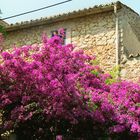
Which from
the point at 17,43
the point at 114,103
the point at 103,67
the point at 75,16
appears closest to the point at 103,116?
the point at 114,103

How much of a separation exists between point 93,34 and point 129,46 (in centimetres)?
152

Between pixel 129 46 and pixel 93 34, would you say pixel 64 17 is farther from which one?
pixel 129 46

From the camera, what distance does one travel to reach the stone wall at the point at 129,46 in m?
→ 16.6

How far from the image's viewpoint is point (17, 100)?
393 inches

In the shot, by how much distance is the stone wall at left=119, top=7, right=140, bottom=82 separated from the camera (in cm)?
1661

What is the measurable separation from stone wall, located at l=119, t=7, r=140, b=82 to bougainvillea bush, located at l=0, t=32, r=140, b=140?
5.44m

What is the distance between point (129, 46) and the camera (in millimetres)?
17938

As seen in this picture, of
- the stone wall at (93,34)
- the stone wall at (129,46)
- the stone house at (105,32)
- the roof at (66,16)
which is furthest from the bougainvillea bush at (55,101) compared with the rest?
the roof at (66,16)

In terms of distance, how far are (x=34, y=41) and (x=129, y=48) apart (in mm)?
4245

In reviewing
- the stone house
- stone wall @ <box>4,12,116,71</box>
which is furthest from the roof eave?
stone wall @ <box>4,12,116,71</box>

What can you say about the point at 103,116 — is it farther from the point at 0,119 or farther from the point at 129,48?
the point at 129,48

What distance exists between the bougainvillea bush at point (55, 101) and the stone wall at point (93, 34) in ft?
21.5

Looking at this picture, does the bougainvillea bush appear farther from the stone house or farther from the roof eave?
the roof eave

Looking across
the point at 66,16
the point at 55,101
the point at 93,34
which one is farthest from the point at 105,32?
the point at 55,101
